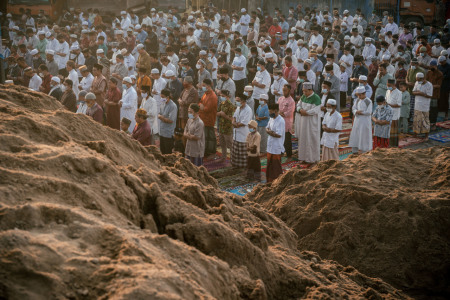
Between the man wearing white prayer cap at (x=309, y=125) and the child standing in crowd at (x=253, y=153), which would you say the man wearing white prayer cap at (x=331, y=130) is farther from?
the child standing in crowd at (x=253, y=153)

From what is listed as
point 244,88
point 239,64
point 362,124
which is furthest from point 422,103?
point 239,64

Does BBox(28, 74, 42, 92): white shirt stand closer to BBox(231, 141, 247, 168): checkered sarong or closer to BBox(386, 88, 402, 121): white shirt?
BBox(231, 141, 247, 168): checkered sarong

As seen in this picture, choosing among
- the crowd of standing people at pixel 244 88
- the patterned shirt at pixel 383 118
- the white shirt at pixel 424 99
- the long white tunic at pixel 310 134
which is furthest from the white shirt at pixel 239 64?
the patterned shirt at pixel 383 118

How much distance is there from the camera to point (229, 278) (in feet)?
13.1

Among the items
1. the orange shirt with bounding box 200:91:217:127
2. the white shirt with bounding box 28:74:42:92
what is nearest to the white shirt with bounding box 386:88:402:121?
the orange shirt with bounding box 200:91:217:127

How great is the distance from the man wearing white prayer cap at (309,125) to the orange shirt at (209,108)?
186cm

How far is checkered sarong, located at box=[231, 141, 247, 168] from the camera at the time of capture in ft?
40.2

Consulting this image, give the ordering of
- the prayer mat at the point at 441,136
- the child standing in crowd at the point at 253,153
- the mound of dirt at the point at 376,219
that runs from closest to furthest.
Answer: the mound of dirt at the point at 376,219 → the child standing in crowd at the point at 253,153 → the prayer mat at the point at 441,136

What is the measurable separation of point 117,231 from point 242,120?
8.79m

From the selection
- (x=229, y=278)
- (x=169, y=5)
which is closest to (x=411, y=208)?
(x=229, y=278)

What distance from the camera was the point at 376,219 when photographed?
704 centimetres

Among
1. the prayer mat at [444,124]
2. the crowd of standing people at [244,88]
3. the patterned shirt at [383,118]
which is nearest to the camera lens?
the crowd of standing people at [244,88]

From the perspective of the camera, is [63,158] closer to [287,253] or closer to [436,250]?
[287,253]

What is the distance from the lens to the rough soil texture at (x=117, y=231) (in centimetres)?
317
